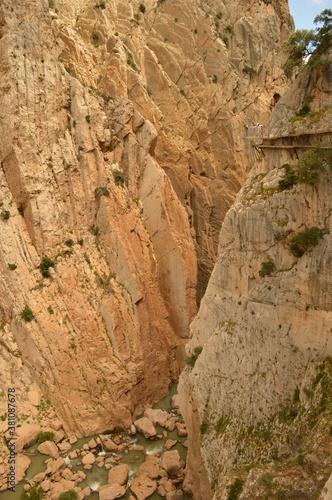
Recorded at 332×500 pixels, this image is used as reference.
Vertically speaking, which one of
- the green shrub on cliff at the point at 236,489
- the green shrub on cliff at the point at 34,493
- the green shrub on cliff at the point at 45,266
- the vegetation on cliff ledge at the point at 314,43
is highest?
the vegetation on cliff ledge at the point at 314,43

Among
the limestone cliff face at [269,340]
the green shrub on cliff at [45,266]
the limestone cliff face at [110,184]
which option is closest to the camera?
the limestone cliff face at [269,340]

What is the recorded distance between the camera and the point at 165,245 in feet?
97.7

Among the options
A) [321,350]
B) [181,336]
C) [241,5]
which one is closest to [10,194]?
[181,336]

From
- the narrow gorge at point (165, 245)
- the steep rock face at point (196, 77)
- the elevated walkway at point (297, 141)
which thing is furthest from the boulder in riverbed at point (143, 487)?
the elevated walkway at point (297, 141)

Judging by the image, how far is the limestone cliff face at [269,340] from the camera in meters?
13.1

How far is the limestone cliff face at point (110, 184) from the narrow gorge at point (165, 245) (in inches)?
5.0

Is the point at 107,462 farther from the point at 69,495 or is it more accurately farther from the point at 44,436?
the point at 44,436

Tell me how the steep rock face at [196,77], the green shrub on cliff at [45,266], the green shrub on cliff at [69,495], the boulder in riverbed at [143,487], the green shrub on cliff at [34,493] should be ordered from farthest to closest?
the steep rock face at [196,77]
the green shrub on cliff at [45,266]
the boulder in riverbed at [143,487]
the green shrub on cliff at [34,493]
the green shrub on cliff at [69,495]

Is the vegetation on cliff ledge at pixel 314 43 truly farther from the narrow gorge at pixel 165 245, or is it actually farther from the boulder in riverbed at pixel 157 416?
the boulder in riverbed at pixel 157 416

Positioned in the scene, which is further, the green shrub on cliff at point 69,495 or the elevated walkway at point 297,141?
the green shrub on cliff at point 69,495

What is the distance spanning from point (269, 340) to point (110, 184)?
1758 centimetres

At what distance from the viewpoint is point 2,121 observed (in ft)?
86.2

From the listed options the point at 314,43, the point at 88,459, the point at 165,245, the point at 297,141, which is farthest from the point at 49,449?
the point at 314,43

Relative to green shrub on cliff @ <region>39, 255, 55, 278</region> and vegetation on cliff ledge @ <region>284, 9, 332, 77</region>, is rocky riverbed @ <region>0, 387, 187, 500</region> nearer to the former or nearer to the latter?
green shrub on cliff @ <region>39, 255, 55, 278</region>
